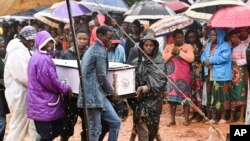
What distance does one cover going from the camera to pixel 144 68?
25.3ft

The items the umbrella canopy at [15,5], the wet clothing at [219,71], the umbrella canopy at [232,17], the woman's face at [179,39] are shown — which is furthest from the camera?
the wet clothing at [219,71]

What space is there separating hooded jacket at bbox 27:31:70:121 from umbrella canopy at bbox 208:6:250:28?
3684mm

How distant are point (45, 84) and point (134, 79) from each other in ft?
3.92

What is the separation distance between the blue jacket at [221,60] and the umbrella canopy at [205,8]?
55 centimetres

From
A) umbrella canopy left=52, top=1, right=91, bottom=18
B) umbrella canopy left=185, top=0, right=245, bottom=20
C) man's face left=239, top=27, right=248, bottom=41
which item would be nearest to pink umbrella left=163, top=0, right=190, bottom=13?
umbrella canopy left=52, top=1, right=91, bottom=18

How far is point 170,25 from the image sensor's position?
9812 mm

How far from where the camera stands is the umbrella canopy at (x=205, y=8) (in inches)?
390

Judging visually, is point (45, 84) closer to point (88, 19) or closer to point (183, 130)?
point (183, 130)

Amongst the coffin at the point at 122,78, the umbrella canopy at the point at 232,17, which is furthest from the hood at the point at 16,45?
the umbrella canopy at the point at 232,17

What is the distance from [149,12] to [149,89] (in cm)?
443

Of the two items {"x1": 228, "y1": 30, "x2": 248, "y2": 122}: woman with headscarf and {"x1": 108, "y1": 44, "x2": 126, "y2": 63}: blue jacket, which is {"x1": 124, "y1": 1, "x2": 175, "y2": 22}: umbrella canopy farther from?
{"x1": 228, "y1": 30, "x2": 248, "y2": 122}: woman with headscarf

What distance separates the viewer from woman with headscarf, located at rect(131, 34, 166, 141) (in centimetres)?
758

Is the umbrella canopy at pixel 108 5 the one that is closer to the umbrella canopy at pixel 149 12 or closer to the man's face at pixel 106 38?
the umbrella canopy at pixel 149 12

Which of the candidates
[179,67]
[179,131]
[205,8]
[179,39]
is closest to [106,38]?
[179,39]
